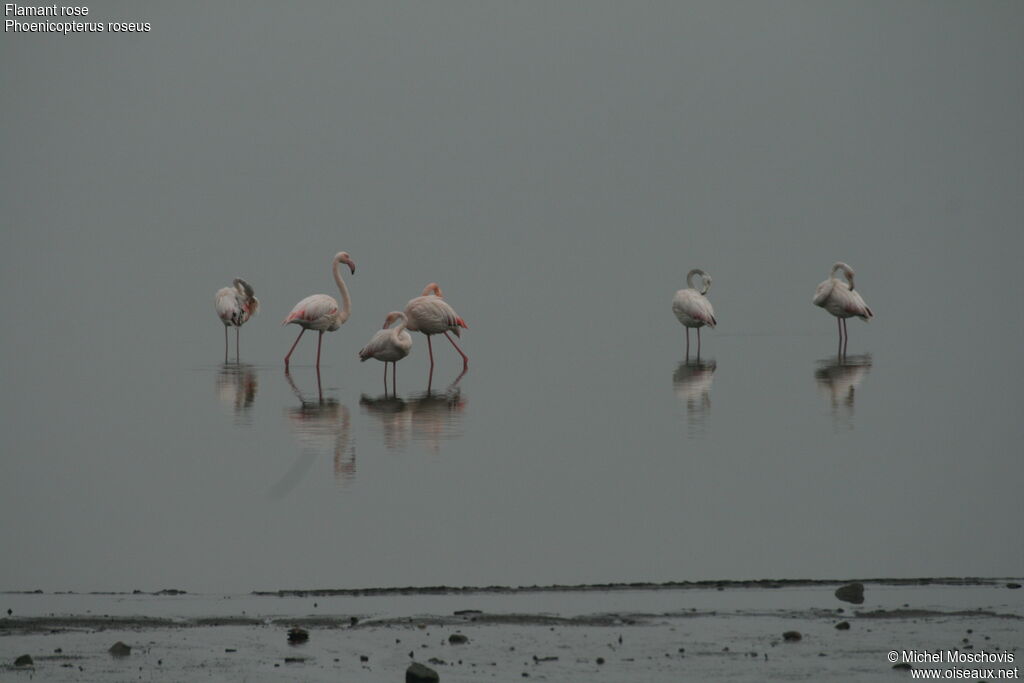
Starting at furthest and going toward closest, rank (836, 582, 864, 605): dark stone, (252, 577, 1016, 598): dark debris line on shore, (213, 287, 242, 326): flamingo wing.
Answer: (213, 287, 242, 326): flamingo wing, (252, 577, 1016, 598): dark debris line on shore, (836, 582, 864, 605): dark stone

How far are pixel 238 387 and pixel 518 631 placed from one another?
33.9 ft

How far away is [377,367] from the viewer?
62.8ft

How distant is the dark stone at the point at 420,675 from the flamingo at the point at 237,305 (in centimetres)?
1545

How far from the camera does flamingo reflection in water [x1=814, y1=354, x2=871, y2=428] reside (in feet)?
48.0

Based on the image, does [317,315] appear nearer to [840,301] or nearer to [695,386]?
[695,386]

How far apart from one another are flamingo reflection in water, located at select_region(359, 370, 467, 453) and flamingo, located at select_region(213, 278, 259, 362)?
5.81 metres

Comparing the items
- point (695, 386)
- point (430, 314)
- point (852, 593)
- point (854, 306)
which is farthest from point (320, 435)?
point (854, 306)

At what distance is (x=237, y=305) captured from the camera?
21.8 metres

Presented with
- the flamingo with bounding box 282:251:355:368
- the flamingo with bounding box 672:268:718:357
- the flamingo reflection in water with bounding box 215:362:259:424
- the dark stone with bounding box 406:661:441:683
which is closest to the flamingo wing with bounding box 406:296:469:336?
the flamingo with bounding box 282:251:355:368

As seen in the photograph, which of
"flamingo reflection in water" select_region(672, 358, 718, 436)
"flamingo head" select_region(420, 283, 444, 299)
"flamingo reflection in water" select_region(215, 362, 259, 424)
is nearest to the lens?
"flamingo reflection in water" select_region(672, 358, 718, 436)

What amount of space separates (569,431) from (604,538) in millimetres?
4336

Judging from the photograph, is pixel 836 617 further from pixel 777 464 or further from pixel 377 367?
pixel 377 367

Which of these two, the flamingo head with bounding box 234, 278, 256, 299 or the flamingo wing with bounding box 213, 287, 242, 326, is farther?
the flamingo head with bounding box 234, 278, 256, 299

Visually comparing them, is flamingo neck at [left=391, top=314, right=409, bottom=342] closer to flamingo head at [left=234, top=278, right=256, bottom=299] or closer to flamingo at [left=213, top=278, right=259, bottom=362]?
flamingo at [left=213, top=278, right=259, bottom=362]
